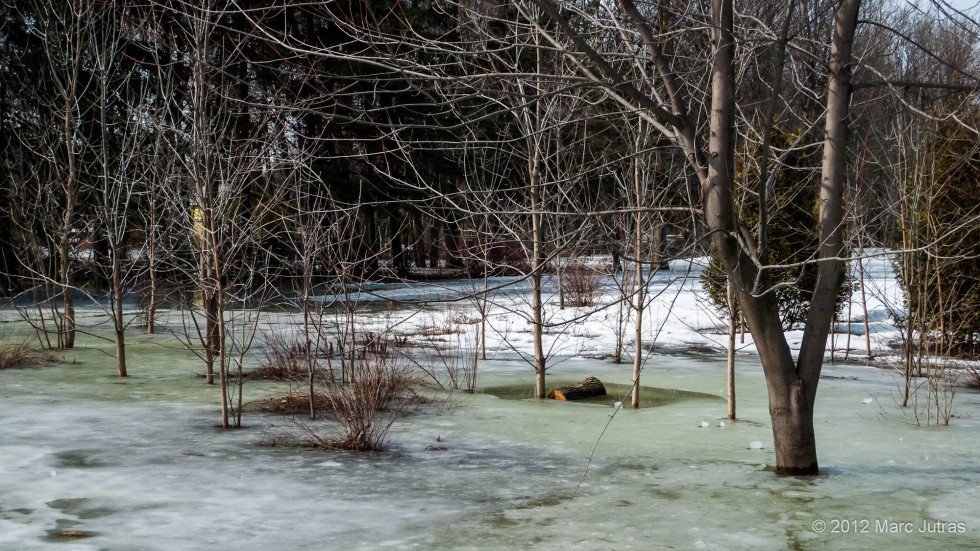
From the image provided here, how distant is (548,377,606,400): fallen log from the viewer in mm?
10031

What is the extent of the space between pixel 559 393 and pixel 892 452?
12.2 feet

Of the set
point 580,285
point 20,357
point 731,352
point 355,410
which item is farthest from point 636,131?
point 580,285

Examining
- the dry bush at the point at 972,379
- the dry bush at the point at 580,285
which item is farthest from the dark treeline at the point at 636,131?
the dry bush at the point at 580,285

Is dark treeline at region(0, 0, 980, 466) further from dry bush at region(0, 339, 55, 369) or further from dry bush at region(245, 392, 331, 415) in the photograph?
dry bush at region(0, 339, 55, 369)

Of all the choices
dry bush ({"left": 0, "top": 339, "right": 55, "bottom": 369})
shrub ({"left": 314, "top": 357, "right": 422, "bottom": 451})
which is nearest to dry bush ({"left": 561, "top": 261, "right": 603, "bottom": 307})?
dry bush ({"left": 0, "top": 339, "right": 55, "bottom": 369})

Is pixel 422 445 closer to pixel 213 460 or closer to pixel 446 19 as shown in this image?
pixel 213 460

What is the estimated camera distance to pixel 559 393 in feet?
33.0

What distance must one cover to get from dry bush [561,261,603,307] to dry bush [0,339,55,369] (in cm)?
1039

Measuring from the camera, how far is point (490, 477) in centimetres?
641

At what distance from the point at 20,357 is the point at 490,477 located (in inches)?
320

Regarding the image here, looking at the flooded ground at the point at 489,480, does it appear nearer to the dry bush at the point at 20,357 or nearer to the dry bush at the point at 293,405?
the dry bush at the point at 293,405

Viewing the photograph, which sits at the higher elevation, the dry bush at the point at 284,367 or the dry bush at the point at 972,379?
the dry bush at the point at 284,367

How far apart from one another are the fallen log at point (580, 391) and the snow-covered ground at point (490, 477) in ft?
0.93

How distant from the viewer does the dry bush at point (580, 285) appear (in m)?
19.8
